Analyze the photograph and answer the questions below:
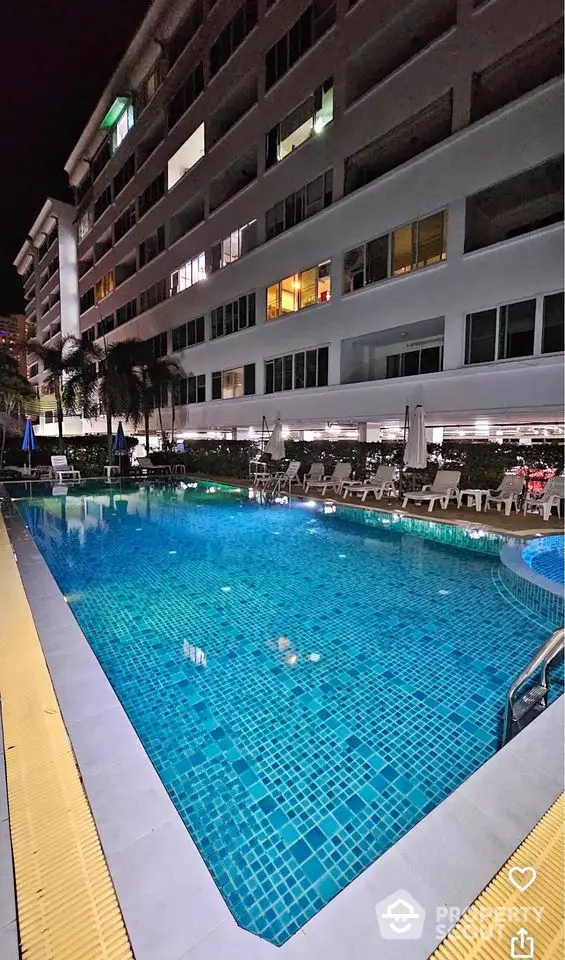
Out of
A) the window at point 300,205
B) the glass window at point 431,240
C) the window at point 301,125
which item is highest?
the window at point 301,125

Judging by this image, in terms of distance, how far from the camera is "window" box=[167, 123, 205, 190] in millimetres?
20953

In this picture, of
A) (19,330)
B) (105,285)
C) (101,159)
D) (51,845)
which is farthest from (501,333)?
(19,330)

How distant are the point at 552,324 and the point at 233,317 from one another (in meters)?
13.5

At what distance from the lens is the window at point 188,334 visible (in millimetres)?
21438

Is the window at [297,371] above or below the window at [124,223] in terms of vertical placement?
below

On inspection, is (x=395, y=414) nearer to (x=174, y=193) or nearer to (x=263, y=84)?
(x=263, y=84)

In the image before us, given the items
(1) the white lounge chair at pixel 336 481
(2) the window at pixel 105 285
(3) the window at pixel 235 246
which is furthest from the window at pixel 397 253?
(2) the window at pixel 105 285

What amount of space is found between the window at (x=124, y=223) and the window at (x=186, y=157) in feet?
18.7

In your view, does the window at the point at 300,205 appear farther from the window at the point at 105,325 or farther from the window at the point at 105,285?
the window at the point at 105,325

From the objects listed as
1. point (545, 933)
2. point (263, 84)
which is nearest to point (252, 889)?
point (545, 933)

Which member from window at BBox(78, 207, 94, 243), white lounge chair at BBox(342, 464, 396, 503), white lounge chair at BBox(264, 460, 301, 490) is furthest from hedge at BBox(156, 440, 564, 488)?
window at BBox(78, 207, 94, 243)

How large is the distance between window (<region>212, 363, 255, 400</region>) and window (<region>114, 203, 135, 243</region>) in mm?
15730

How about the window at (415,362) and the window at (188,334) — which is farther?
the window at (188,334)

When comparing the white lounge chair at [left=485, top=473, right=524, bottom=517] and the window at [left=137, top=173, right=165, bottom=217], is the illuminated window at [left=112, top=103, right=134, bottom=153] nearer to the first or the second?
the window at [left=137, top=173, right=165, bottom=217]
